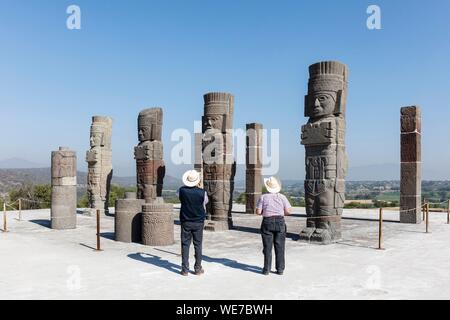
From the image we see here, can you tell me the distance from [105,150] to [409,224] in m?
12.2

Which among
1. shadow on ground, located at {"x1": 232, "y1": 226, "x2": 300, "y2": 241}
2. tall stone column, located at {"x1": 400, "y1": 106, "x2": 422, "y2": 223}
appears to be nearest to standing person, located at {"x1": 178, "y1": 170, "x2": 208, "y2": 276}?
shadow on ground, located at {"x1": 232, "y1": 226, "x2": 300, "y2": 241}

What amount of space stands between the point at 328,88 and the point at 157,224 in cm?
519

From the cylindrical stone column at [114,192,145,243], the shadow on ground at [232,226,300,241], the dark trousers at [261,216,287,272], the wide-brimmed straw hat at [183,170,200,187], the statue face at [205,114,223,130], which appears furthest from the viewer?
the statue face at [205,114,223,130]

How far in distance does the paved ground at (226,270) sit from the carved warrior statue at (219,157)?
1.78m

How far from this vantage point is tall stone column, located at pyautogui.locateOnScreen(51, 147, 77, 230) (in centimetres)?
1275

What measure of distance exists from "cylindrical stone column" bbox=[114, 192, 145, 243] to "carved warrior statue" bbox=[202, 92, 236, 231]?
119 inches

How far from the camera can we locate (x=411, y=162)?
14.6 m

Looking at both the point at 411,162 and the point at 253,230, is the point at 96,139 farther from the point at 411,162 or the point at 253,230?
the point at 411,162

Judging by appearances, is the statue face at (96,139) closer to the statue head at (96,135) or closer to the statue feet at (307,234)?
the statue head at (96,135)

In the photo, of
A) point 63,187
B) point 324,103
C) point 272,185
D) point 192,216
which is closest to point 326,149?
point 324,103

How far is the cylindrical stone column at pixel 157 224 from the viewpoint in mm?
9148

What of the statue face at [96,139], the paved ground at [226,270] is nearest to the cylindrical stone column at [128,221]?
the paved ground at [226,270]

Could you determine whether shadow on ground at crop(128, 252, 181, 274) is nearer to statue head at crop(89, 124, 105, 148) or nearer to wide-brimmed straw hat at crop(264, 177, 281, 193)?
wide-brimmed straw hat at crop(264, 177, 281, 193)
